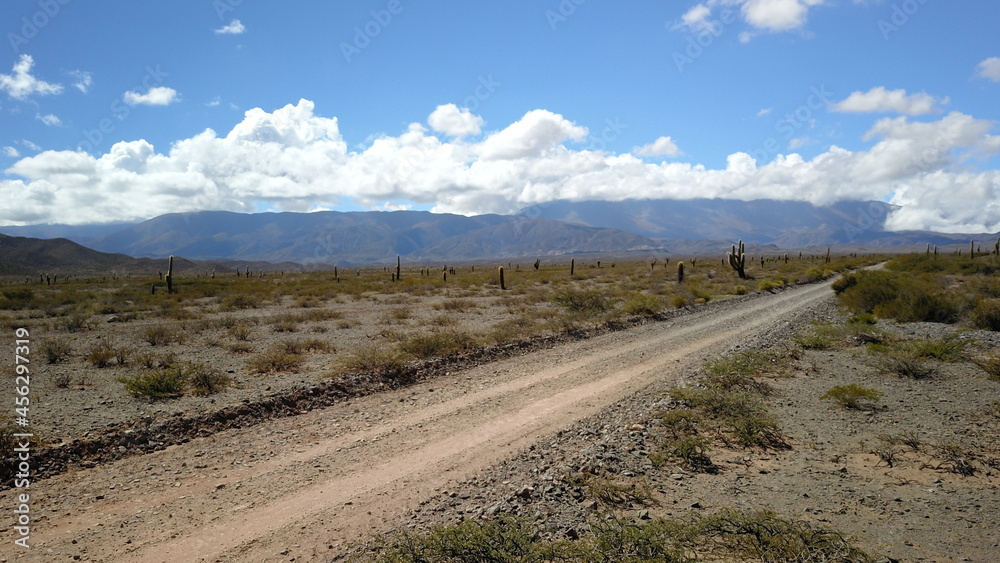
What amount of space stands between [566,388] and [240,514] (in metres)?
6.61

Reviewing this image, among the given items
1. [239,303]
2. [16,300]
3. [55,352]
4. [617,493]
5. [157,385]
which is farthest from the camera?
[239,303]

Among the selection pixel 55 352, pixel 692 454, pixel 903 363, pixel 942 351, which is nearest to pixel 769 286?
pixel 942 351

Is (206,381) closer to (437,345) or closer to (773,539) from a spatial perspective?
(437,345)

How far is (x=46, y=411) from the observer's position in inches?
360

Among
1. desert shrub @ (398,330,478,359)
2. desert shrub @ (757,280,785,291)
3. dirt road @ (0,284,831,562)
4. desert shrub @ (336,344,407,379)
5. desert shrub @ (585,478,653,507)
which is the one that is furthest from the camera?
desert shrub @ (757,280,785,291)

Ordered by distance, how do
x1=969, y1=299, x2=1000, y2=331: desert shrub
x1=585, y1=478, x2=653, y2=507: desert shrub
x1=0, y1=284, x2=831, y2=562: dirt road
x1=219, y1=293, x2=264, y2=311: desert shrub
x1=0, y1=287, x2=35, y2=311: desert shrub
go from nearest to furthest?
x1=0, y1=284, x2=831, y2=562: dirt road, x1=585, y1=478, x2=653, y2=507: desert shrub, x1=969, y1=299, x2=1000, y2=331: desert shrub, x1=0, y1=287, x2=35, y2=311: desert shrub, x1=219, y1=293, x2=264, y2=311: desert shrub

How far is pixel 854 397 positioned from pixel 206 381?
12179 millimetres

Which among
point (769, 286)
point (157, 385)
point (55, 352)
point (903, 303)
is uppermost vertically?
point (903, 303)

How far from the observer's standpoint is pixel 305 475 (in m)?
6.63

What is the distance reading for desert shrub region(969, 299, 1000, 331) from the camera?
15500 millimetres

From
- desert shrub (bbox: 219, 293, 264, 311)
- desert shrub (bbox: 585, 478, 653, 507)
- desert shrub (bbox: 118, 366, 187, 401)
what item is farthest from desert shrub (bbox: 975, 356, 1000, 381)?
desert shrub (bbox: 219, 293, 264, 311)

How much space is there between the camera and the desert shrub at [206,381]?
1072cm

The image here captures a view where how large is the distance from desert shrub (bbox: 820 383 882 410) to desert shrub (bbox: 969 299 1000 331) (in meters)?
10.5

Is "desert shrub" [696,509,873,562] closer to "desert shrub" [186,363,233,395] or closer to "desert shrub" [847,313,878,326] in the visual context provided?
"desert shrub" [186,363,233,395]
